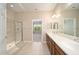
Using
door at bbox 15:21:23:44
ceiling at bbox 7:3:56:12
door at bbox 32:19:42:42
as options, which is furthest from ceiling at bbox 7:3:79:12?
door at bbox 32:19:42:42

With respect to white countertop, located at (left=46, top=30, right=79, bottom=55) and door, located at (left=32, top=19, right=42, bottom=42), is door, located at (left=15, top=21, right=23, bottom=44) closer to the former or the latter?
door, located at (left=32, top=19, right=42, bottom=42)

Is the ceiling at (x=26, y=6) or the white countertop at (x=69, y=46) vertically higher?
the ceiling at (x=26, y=6)

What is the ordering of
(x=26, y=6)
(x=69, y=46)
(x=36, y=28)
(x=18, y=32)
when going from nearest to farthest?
(x=69, y=46) < (x=26, y=6) < (x=18, y=32) < (x=36, y=28)

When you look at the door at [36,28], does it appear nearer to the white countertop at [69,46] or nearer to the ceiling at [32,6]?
the ceiling at [32,6]

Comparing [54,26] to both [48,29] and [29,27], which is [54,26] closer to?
[48,29]

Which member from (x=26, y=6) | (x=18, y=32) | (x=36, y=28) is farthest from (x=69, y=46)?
(x=36, y=28)

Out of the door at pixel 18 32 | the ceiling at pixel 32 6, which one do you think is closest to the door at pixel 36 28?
the door at pixel 18 32

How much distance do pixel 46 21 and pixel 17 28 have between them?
2.07 meters

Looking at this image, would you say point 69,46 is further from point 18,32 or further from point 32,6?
point 18,32

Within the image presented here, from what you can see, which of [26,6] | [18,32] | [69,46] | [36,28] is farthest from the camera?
[36,28]

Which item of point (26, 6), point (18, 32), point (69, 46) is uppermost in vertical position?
point (26, 6)

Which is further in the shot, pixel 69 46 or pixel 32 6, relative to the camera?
pixel 32 6

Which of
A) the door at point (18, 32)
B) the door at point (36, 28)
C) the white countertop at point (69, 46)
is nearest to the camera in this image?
the white countertop at point (69, 46)
